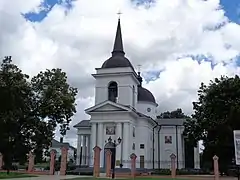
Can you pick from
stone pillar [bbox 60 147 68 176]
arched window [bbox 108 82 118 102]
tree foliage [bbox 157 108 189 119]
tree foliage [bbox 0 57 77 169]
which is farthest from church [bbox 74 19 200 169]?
tree foliage [bbox 157 108 189 119]

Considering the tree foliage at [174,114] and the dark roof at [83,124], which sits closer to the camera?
the dark roof at [83,124]

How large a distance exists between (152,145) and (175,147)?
4311 mm

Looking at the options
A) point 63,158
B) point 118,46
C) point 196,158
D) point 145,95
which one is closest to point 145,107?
point 145,95

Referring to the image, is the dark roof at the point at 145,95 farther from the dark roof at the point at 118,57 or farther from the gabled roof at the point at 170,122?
the dark roof at the point at 118,57

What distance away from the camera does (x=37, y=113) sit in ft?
131

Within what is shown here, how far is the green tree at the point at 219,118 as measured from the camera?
37344mm

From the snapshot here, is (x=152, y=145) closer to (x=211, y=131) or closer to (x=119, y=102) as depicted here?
Answer: (x=119, y=102)

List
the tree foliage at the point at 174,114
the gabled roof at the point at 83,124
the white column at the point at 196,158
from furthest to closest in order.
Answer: the tree foliage at the point at 174,114
the white column at the point at 196,158
the gabled roof at the point at 83,124

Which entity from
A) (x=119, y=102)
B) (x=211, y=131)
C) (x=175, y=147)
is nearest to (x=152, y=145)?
(x=175, y=147)

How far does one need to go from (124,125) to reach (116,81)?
7115 millimetres

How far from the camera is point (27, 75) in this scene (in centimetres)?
3822

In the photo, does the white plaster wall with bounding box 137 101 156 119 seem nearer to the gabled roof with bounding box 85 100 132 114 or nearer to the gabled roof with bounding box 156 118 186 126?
the gabled roof with bounding box 156 118 186 126

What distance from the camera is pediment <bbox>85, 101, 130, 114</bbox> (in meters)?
47.4

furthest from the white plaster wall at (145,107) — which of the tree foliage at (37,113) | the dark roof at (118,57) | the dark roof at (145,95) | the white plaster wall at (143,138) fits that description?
the tree foliage at (37,113)
